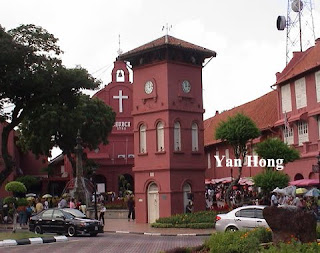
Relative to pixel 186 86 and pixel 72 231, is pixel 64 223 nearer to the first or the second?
pixel 72 231

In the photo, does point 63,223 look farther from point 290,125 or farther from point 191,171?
point 290,125

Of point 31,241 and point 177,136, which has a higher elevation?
point 177,136

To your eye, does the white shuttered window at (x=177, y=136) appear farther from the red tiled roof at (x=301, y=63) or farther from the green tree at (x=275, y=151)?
the red tiled roof at (x=301, y=63)

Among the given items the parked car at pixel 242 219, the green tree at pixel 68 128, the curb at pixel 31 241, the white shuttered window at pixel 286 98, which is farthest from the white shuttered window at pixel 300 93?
the curb at pixel 31 241

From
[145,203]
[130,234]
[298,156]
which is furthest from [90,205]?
[298,156]

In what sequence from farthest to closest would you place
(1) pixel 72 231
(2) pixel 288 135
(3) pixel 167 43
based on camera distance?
(2) pixel 288 135, (3) pixel 167 43, (1) pixel 72 231

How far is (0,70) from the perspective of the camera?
2994cm

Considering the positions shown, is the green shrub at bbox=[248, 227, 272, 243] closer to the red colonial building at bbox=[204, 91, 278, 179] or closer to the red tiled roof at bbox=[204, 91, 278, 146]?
the red colonial building at bbox=[204, 91, 278, 179]

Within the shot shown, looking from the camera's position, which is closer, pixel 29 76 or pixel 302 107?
pixel 29 76

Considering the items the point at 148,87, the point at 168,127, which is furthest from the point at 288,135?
the point at 148,87

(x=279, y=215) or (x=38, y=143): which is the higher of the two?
(x=38, y=143)

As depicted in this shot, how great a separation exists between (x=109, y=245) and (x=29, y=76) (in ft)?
38.5

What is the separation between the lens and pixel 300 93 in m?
39.8

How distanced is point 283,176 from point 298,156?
133 inches
